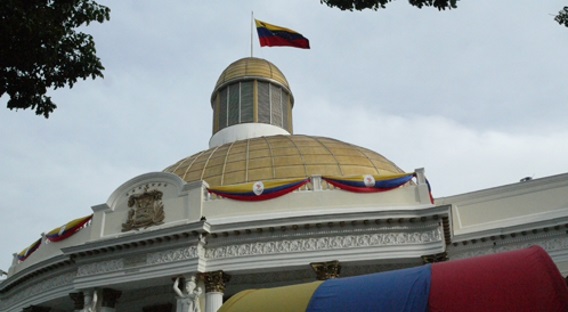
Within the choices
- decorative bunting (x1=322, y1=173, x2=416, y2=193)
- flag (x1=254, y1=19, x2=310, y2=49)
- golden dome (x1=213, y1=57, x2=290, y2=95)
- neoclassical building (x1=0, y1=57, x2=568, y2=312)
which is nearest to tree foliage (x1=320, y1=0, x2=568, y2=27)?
neoclassical building (x1=0, y1=57, x2=568, y2=312)

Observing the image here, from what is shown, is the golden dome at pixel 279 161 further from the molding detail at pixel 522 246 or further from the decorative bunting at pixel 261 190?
the molding detail at pixel 522 246

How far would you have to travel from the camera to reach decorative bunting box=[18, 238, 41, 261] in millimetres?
22955

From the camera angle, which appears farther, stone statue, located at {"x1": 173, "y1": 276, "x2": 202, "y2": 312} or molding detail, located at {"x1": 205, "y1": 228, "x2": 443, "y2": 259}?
molding detail, located at {"x1": 205, "y1": 228, "x2": 443, "y2": 259}

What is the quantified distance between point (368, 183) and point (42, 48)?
12.3 metres

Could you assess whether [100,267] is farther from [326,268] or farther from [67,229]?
[326,268]

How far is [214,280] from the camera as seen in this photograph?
17.6 meters

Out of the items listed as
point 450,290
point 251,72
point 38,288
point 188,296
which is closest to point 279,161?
point 188,296

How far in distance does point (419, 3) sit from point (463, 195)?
14818 millimetres

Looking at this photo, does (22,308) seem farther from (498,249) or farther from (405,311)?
(405,311)

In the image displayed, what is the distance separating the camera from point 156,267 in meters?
18.0

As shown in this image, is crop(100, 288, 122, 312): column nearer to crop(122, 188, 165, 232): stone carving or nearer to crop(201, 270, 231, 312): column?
crop(122, 188, 165, 232): stone carving

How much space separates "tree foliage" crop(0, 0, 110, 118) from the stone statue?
9782 millimetres

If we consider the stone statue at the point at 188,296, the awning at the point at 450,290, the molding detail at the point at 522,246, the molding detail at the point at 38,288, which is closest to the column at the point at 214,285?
the stone statue at the point at 188,296

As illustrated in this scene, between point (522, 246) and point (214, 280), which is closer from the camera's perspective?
point (214, 280)
